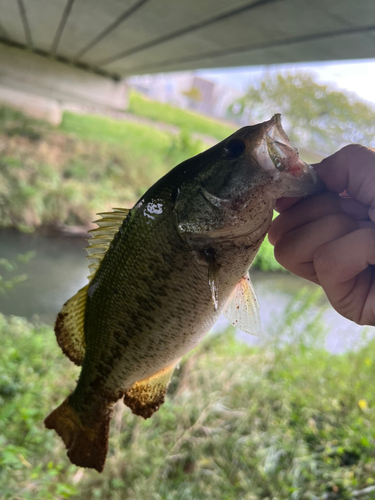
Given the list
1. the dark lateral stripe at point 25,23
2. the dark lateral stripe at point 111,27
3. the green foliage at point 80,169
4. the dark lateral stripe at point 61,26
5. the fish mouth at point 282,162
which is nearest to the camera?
the fish mouth at point 282,162

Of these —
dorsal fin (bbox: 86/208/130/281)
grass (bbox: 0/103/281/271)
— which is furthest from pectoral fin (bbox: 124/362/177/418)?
grass (bbox: 0/103/281/271)

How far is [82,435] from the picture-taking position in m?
0.72

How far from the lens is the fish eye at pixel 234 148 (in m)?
0.56

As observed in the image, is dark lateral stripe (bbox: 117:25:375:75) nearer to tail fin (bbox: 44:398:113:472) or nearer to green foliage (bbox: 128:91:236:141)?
green foliage (bbox: 128:91:236:141)

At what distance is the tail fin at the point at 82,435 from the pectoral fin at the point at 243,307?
35cm

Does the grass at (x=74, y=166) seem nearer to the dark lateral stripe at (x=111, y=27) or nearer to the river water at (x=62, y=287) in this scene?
the river water at (x=62, y=287)

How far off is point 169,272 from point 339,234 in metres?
0.33

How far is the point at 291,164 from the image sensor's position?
1.67ft

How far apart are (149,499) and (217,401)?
0.62m

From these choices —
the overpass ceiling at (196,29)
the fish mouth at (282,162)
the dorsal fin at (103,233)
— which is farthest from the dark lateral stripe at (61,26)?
the fish mouth at (282,162)

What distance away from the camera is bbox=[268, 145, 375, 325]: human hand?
56cm

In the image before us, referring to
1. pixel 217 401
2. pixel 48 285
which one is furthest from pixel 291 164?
pixel 48 285

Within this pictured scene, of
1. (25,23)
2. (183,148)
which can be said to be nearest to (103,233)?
(25,23)

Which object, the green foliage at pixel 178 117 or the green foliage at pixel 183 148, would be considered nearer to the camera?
the green foliage at pixel 178 117
